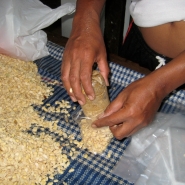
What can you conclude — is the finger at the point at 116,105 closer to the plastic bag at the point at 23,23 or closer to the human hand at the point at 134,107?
the human hand at the point at 134,107

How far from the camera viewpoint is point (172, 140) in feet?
2.56

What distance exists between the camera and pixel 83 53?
0.76m

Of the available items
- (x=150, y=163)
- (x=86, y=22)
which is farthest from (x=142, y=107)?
(x=86, y=22)

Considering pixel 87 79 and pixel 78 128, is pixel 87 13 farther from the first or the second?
pixel 78 128

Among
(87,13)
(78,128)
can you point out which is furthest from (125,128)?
(87,13)

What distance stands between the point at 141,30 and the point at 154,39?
0.24ft

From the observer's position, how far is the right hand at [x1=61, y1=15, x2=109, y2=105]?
2.42 ft

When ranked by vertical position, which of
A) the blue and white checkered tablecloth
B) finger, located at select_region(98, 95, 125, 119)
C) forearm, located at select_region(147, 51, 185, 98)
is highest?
forearm, located at select_region(147, 51, 185, 98)

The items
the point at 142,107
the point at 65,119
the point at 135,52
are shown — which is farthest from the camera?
the point at 135,52

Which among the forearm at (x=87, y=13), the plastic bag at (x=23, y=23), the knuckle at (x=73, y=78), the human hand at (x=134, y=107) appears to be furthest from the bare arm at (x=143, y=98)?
the plastic bag at (x=23, y=23)

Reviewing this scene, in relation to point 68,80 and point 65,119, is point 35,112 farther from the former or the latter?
point 68,80

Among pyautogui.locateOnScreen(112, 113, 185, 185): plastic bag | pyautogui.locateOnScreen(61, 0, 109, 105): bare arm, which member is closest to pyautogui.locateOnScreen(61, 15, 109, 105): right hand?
pyautogui.locateOnScreen(61, 0, 109, 105): bare arm

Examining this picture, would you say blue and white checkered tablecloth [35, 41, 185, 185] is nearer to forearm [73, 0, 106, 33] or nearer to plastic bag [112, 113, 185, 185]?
plastic bag [112, 113, 185, 185]

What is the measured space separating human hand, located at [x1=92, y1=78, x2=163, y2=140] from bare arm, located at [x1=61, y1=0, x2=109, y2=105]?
0.09 metres
